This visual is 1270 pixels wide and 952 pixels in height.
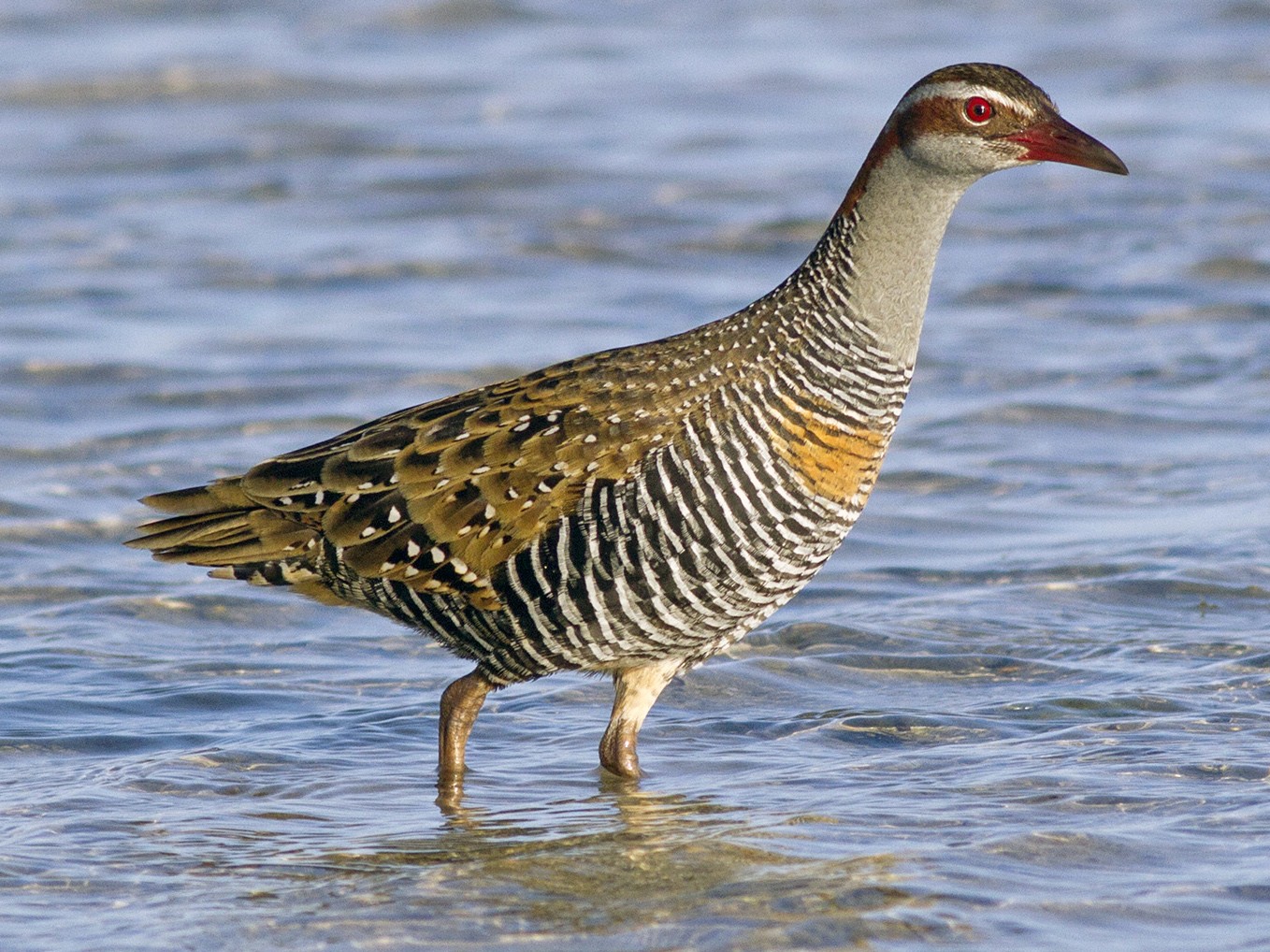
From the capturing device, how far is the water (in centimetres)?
755

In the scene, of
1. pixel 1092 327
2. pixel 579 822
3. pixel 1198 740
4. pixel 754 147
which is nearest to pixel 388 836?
pixel 579 822

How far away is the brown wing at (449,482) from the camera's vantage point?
26.5 feet

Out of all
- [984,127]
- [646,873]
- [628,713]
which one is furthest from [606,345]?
[646,873]

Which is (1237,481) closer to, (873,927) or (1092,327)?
(1092,327)

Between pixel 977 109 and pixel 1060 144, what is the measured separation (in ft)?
1.21

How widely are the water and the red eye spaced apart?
2.66 meters

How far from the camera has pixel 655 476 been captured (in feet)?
26.0

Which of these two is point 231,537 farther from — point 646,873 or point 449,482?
point 646,873

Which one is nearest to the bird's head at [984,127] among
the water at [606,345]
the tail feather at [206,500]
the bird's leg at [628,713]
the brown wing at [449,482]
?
the brown wing at [449,482]

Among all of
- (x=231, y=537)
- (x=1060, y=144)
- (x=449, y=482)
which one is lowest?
(x=231, y=537)

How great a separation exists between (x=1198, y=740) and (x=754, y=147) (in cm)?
1260

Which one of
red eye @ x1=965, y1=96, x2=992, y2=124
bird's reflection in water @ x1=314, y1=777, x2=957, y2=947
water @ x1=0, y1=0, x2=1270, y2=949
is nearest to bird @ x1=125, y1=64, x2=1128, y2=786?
red eye @ x1=965, y1=96, x2=992, y2=124

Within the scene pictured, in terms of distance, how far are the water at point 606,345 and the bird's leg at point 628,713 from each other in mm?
134

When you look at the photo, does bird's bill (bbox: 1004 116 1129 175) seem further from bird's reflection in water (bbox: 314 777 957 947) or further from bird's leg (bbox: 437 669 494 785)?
bird's leg (bbox: 437 669 494 785)
